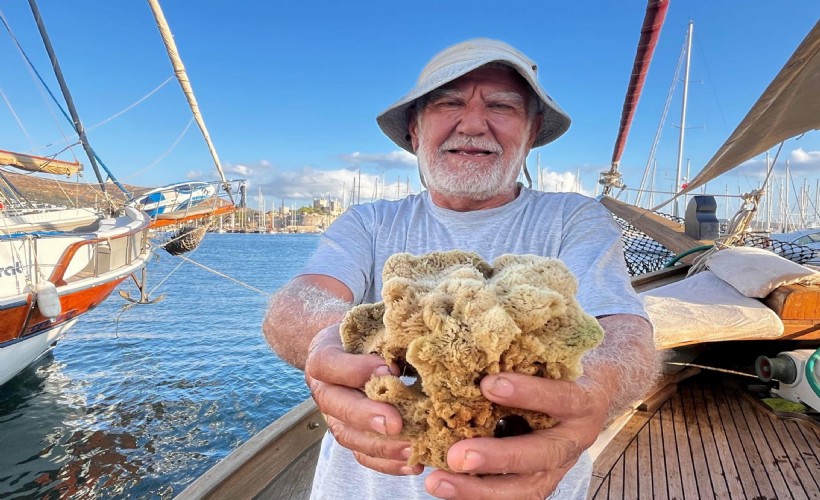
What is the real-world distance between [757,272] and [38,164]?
1856cm

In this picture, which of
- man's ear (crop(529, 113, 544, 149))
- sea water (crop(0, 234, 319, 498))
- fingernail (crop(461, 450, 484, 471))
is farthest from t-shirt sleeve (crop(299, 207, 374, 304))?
sea water (crop(0, 234, 319, 498))

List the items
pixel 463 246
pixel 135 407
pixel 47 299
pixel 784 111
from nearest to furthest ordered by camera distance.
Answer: pixel 463 246 < pixel 784 111 < pixel 47 299 < pixel 135 407

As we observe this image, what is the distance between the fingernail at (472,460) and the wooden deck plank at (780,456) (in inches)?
128

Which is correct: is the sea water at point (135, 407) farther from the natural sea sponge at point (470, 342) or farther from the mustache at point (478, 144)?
the natural sea sponge at point (470, 342)

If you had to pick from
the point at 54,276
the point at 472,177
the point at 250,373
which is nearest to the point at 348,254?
the point at 472,177

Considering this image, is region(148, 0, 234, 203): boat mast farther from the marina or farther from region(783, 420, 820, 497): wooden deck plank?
region(783, 420, 820, 497): wooden deck plank

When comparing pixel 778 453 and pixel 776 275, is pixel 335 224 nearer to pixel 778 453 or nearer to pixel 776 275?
pixel 776 275

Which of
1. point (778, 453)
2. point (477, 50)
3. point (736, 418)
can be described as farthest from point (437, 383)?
point (736, 418)

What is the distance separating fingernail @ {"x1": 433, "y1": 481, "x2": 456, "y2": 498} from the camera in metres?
0.79

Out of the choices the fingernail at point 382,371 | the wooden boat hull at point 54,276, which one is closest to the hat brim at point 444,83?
the fingernail at point 382,371

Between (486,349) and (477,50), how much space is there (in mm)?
1390

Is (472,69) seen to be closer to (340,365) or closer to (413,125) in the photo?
(413,125)

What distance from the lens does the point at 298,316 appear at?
4.21 feet

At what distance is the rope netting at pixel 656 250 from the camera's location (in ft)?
15.1
